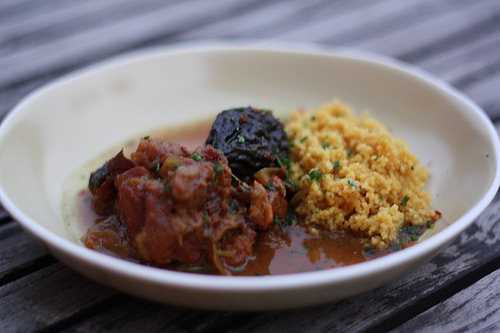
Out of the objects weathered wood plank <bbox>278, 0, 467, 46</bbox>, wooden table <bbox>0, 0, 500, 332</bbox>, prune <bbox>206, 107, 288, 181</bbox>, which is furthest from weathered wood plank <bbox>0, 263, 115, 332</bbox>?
weathered wood plank <bbox>278, 0, 467, 46</bbox>

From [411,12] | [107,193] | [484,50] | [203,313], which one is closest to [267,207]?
[203,313]

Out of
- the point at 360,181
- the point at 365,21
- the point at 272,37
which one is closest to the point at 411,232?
the point at 360,181

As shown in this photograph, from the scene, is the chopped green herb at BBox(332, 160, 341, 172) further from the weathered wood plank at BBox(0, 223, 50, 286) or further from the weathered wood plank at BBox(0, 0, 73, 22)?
the weathered wood plank at BBox(0, 0, 73, 22)

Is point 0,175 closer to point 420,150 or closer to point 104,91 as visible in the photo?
point 104,91

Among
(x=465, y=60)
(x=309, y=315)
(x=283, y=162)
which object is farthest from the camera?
(x=465, y=60)

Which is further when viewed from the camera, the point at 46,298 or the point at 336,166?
the point at 336,166

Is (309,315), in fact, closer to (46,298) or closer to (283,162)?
(283,162)

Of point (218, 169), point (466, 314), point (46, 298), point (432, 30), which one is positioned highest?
point (432, 30)

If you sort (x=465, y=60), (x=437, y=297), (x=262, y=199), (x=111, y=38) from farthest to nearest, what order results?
(x=111, y=38)
(x=465, y=60)
(x=262, y=199)
(x=437, y=297)

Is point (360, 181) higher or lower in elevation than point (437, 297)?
higher
